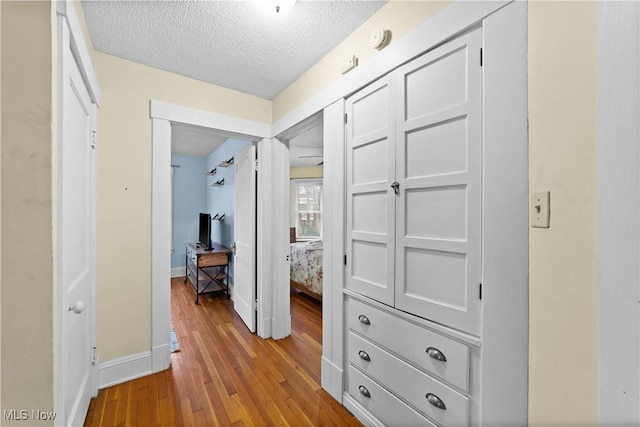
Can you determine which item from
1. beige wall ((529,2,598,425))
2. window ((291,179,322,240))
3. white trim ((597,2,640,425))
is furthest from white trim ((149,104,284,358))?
window ((291,179,322,240))

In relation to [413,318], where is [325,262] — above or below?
above

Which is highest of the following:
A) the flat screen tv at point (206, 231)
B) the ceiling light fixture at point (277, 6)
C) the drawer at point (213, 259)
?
the ceiling light fixture at point (277, 6)

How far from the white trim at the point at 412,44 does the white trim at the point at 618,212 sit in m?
0.41

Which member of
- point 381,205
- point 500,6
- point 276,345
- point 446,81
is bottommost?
point 276,345

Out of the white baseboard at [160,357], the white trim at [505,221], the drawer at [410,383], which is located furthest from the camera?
the white baseboard at [160,357]

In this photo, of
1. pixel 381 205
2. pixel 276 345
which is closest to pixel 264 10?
pixel 381 205

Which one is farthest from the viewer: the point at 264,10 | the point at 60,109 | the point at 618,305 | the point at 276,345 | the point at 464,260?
the point at 276,345

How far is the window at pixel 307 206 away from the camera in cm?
630

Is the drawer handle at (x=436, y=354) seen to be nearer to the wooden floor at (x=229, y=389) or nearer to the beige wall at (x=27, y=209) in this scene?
the wooden floor at (x=229, y=389)

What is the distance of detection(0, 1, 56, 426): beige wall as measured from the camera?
82cm

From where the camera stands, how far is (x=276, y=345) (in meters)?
2.48

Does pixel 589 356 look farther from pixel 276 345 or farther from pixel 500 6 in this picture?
pixel 276 345

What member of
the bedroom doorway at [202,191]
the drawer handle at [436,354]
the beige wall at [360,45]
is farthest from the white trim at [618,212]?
the bedroom doorway at [202,191]

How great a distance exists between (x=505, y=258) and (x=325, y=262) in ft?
3.72
